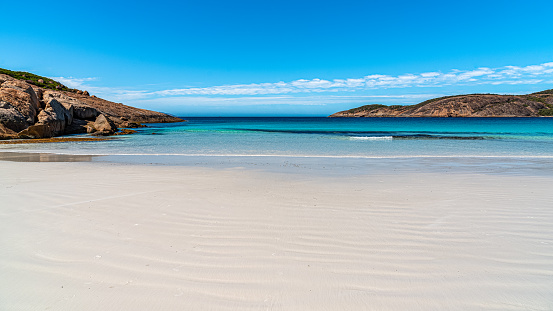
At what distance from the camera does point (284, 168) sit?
439 inches

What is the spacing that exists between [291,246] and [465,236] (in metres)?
2.40

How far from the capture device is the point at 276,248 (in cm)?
402

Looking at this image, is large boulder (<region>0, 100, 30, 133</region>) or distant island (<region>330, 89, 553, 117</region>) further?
distant island (<region>330, 89, 553, 117</region>)

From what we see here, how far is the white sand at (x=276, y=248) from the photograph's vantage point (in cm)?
295

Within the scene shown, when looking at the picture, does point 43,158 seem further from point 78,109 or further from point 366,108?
point 366,108

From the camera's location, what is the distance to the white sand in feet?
9.66

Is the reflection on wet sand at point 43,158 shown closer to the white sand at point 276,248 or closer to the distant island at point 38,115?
the white sand at point 276,248

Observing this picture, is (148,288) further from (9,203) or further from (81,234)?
(9,203)

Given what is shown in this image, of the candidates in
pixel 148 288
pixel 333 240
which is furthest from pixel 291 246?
pixel 148 288

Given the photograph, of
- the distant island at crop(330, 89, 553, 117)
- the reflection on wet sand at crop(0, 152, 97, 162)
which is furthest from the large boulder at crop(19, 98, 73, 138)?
the distant island at crop(330, 89, 553, 117)

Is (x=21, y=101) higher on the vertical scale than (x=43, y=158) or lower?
higher

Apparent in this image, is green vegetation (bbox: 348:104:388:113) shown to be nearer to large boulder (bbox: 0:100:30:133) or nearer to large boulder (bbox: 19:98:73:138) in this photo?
large boulder (bbox: 19:98:73:138)

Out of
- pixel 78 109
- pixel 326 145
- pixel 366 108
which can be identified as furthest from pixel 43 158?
pixel 366 108

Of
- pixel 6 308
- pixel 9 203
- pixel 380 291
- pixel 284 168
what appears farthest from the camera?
pixel 284 168
